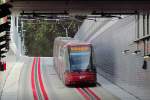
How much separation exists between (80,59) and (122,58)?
13.9ft

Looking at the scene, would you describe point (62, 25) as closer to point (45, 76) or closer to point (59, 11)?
point (45, 76)

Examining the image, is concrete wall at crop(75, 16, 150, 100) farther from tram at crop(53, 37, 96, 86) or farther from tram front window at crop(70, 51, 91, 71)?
tram front window at crop(70, 51, 91, 71)

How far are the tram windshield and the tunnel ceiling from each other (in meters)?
10.0

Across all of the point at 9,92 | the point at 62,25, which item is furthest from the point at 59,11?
the point at 62,25

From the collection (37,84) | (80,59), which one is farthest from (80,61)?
(37,84)

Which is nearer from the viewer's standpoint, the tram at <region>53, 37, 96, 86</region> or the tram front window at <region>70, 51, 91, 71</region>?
the tram at <region>53, 37, 96, 86</region>

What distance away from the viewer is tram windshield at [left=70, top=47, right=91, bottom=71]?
37.6 metres

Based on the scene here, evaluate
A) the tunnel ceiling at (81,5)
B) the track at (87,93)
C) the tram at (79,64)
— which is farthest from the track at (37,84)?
the tunnel ceiling at (81,5)

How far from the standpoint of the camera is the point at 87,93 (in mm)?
33469

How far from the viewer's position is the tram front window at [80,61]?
37562 millimetres

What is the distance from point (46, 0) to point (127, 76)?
38.1 ft

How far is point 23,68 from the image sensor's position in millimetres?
51781

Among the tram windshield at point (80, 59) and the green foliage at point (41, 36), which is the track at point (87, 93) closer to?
the tram windshield at point (80, 59)

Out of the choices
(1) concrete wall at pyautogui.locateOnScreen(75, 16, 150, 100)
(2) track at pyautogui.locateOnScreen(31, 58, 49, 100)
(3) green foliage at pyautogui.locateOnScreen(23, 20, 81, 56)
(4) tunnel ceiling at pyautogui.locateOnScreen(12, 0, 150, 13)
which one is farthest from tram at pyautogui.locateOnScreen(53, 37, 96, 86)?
(3) green foliage at pyautogui.locateOnScreen(23, 20, 81, 56)
